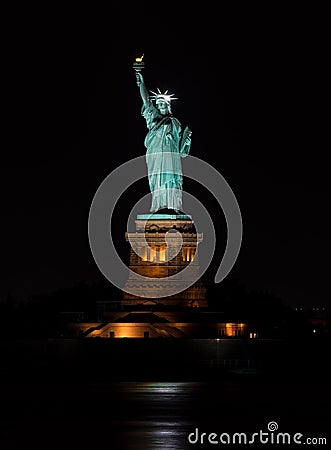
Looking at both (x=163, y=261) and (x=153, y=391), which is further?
(x=163, y=261)

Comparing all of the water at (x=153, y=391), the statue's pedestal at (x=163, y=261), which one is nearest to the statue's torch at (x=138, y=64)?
the statue's pedestal at (x=163, y=261)

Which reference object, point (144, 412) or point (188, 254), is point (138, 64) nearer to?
point (188, 254)

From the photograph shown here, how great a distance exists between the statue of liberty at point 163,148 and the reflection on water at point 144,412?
11.5 metres

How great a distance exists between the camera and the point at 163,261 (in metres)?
54.6

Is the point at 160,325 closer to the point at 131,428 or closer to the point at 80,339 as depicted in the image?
the point at 80,339

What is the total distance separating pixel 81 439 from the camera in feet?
98.1

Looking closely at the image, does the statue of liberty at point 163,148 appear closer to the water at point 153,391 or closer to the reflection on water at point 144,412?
the water at point 153,391

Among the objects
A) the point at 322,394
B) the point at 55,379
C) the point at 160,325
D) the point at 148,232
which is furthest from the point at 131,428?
the point at 148,232
